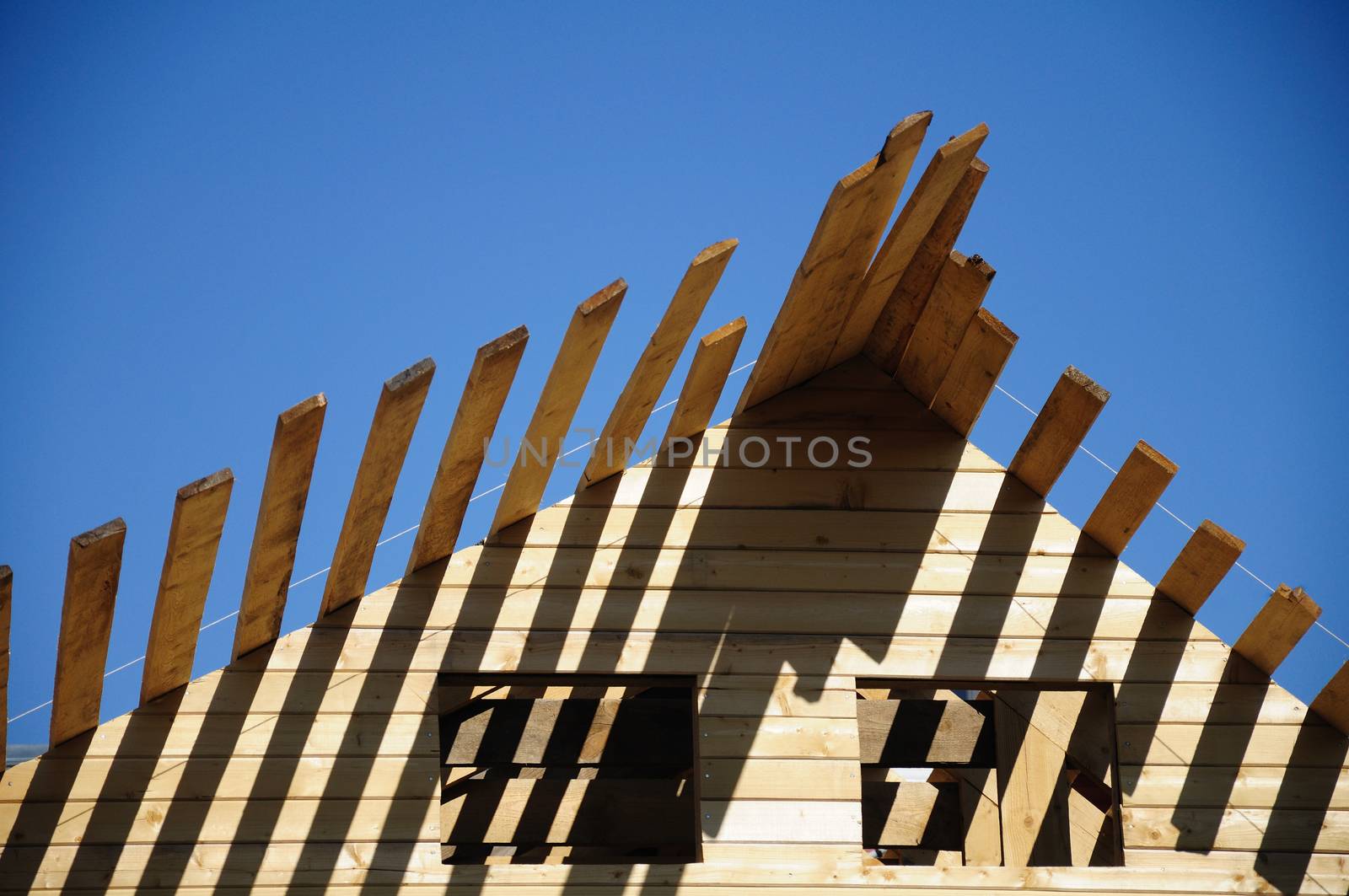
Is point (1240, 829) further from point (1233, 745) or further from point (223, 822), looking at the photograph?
point (223, 822)

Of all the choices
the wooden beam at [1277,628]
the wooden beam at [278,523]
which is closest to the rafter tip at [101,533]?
the wooden beam at [278,523]

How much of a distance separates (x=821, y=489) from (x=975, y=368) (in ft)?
2.06

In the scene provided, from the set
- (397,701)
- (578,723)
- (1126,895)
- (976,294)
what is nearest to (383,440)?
(397,701)

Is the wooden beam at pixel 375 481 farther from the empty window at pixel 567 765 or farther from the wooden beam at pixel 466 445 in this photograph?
the empty window at pixel 567 765

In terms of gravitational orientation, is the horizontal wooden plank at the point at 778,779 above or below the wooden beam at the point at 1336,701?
below

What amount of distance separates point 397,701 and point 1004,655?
1.85 meters

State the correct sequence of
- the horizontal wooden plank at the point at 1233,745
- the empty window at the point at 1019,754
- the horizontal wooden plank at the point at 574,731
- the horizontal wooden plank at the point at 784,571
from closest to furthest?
the horizontal wooden plank at the point at 1233,745 < the horizontal wooden plank at the point at 784,571 < the horizontal wooden plank at the point at 574,731 < the empty window at the point at 1019,754

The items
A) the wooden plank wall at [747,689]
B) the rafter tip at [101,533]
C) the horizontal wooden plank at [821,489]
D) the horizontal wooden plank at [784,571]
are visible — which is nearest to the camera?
the rafter tip at [101,533]

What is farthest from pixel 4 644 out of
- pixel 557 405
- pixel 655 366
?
pixel 655 366

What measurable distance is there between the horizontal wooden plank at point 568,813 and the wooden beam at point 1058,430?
2235mm

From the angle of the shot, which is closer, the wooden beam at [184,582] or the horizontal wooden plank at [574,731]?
the wooden beam at [184,582]

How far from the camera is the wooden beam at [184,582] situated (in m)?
3.12

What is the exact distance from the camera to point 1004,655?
3857 mm

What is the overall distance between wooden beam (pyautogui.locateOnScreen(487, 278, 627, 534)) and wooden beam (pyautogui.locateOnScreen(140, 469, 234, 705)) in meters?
0.86
